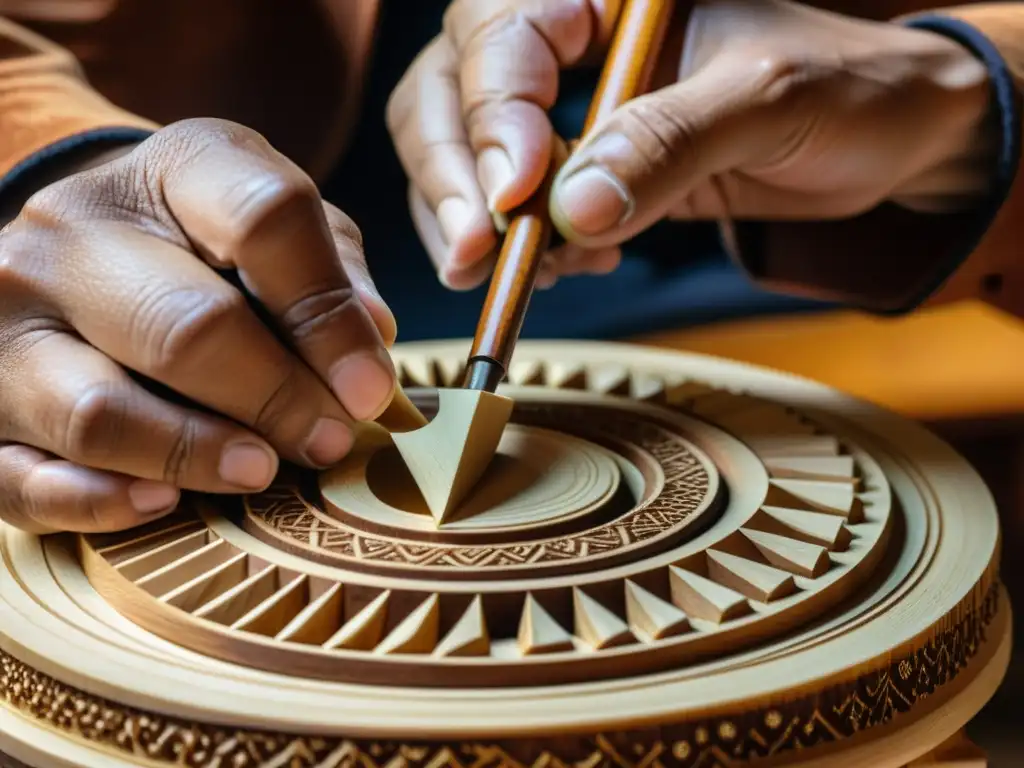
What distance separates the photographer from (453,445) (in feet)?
Result: 2.30

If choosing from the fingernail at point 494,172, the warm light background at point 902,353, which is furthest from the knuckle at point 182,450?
the warm light background at point 902,353

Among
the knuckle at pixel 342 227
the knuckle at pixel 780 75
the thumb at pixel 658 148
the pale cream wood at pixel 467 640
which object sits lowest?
the pale cream wood at pixel 467 640

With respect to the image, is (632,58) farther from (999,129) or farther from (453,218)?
(999,129)

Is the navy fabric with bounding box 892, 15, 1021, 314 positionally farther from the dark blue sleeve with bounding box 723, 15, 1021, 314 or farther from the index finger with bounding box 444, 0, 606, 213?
the index finger with bounding box 444, 0, 606, 213

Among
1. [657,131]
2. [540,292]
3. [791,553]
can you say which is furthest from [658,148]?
[540,292]

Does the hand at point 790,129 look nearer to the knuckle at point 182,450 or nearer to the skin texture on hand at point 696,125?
the skin texture on hand at point 696,125

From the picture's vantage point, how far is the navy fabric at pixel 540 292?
4.91 ft

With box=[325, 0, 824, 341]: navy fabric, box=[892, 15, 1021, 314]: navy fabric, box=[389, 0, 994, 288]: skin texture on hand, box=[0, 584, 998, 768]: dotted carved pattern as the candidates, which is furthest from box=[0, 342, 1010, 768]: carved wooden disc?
box=[325, 0, 824, 341]: navy fabric

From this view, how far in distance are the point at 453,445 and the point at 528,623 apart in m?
0.17

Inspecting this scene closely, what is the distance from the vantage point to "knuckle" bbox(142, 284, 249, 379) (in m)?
0.61

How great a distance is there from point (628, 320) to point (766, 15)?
70 cm

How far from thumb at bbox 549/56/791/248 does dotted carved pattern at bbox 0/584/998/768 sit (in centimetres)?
40

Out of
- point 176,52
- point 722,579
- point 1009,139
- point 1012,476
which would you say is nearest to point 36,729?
point 722,579

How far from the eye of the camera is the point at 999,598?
0.74m
